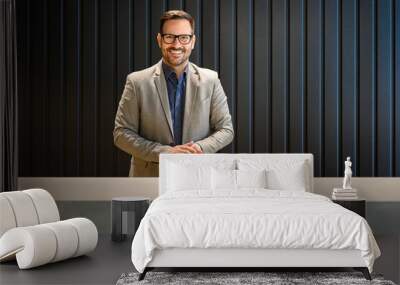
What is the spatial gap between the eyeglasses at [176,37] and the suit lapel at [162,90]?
234 millimetres

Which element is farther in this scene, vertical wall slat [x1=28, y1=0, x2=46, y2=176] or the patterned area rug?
vertical wall slat [x1=28, y1=0, x2=46, y2=176]

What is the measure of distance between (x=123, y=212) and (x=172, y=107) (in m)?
1.29

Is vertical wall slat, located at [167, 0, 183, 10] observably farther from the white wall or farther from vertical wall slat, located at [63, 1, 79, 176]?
the white wall

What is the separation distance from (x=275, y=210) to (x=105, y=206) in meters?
2.96

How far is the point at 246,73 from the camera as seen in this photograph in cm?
683

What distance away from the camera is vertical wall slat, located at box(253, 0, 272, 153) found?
6.80m

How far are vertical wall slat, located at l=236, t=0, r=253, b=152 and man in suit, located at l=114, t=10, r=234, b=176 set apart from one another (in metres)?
0.13

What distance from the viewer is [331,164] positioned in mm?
6812

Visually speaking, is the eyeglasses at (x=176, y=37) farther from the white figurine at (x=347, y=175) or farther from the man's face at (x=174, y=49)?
the white figurine at (x=347, y=175)

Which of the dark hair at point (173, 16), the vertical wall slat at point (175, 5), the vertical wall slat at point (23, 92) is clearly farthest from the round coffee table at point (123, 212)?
the vertical wall slat at point (175, 5)

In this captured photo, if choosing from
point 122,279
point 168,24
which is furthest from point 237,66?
point 122,279

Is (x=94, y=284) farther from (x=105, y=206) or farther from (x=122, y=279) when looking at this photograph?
(x=105, y=206)

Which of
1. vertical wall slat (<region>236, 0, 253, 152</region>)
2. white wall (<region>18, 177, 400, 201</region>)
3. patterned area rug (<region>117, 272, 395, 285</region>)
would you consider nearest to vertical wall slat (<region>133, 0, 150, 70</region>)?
vertical wall slat (<region>236, 0, 253, 152</region>)

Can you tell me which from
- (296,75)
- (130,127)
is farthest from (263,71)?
(130,127)
